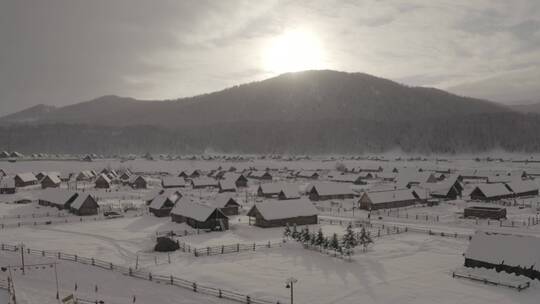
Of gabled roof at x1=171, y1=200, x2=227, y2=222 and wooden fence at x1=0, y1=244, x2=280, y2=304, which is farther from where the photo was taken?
gabled roof at x1=171, y1=200, x2=227, y2=222

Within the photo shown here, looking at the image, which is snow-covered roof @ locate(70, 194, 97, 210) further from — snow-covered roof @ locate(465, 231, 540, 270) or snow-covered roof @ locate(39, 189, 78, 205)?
snow-covered roof @ locate(465, 231, 540, 270)

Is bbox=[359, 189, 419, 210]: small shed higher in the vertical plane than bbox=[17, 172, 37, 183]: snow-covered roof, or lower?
lower

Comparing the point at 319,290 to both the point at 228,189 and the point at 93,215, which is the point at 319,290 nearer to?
the point at 93,215

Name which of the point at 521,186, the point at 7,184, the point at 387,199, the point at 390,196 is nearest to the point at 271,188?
the point at 387,199

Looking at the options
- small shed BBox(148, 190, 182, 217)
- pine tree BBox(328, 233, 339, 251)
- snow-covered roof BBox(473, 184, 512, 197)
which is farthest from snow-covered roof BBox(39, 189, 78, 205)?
snow-covered roof BBox(473, 184, 512, 197)

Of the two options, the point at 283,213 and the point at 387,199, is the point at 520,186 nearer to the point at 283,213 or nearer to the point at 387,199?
the point at 387,199

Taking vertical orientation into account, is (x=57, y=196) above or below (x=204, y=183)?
below

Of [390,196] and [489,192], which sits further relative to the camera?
[489,192]
